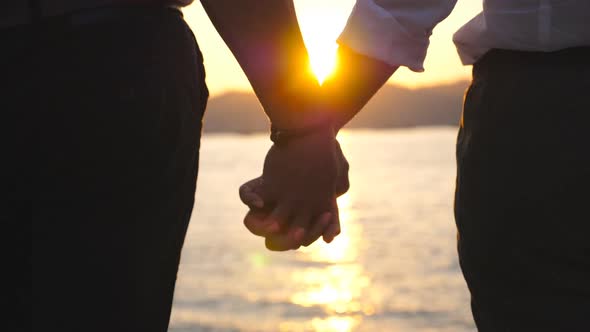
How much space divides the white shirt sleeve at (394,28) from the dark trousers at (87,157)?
760mm

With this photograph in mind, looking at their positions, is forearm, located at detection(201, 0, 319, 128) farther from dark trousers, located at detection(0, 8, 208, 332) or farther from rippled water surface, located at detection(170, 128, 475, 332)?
rippled water surface, located at detection(170, 128, 475, 332)

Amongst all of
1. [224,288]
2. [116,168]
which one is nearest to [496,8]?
[116,168]

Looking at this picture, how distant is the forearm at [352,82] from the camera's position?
2.30 metres

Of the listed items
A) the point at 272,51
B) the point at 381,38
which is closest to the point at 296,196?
the point at 272,51

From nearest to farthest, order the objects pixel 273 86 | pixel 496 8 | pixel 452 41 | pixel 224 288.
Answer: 1. pixel 273 86
2. pixel 496 8
3. pixel 452 41
4. pixel 224 288

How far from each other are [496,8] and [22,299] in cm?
121

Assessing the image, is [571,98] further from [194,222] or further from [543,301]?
[194,222]

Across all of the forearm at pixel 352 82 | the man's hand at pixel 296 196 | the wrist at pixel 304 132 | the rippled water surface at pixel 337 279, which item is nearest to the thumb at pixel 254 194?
the man's hand at pixel 296 196

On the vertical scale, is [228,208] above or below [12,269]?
below

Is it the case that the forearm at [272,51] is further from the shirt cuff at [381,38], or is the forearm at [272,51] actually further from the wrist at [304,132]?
the shirt cuff at [381,38]

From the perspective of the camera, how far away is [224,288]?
16766mm

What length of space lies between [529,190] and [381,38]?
59 cm

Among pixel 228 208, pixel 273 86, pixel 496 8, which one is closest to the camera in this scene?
pixel 273 86

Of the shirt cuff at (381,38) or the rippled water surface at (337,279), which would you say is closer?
the shirt cuff at (381,38)
